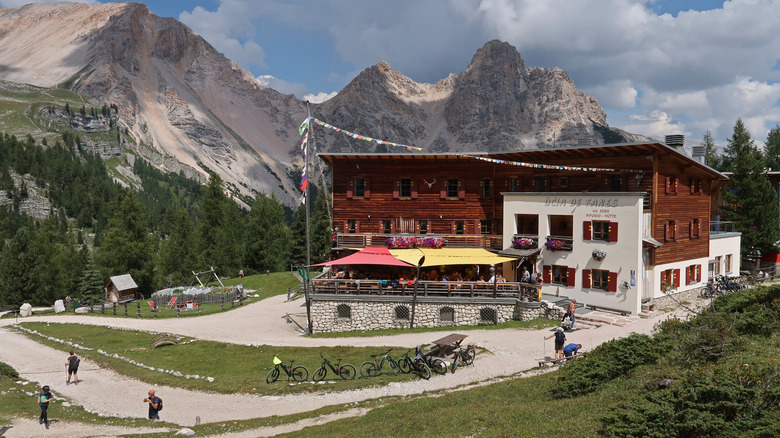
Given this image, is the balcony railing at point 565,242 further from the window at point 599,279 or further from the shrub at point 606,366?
the shrub at point 606,366

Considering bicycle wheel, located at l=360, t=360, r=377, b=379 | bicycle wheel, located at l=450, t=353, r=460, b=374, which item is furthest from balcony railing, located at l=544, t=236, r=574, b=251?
bicycle wheel, located at l=360, t=360, r=377, b=379

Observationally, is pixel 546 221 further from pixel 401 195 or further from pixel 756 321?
pixel 756 321

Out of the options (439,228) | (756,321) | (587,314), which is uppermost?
(439,228)

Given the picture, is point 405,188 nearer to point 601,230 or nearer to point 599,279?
point 601,230

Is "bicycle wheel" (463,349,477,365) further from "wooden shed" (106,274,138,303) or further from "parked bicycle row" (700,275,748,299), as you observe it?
"wooden shed" (106,274,138,303)

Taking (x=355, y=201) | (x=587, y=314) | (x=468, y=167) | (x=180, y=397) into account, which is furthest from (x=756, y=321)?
(x=355, y=201)

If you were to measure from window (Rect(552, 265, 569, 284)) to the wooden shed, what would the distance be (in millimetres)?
45654

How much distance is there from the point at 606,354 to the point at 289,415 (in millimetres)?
10807

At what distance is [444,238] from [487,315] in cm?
984

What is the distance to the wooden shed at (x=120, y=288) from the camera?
5128 centimetres

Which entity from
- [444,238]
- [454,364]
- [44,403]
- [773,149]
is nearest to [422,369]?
[454,364]

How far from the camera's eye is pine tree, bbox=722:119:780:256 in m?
39.7

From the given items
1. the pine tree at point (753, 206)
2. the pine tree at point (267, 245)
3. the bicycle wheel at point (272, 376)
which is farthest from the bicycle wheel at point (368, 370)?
the pine tree at point (267, 245)

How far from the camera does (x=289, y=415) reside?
16094mm
